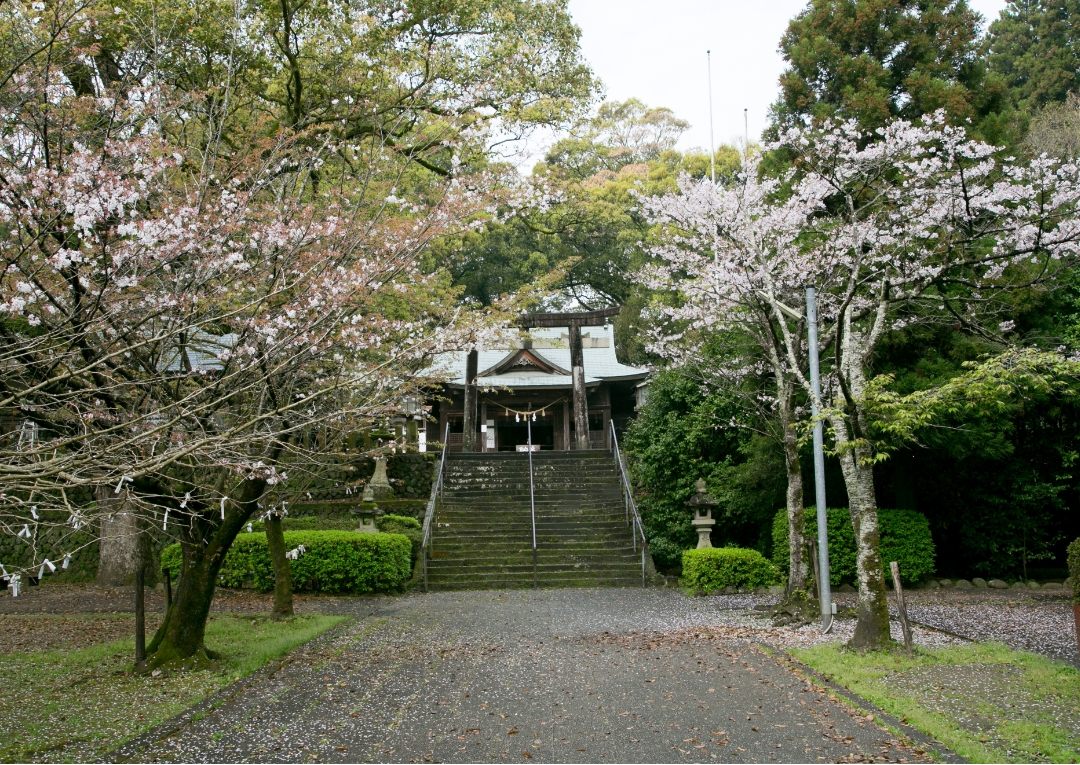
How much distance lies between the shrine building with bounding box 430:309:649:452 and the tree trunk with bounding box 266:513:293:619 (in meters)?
11.1

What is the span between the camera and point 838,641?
30.0 feet

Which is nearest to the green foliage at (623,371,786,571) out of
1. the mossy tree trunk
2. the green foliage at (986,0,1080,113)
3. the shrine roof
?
the shrine roof

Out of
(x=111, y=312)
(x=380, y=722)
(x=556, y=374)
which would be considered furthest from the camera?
(x=556, y=374)

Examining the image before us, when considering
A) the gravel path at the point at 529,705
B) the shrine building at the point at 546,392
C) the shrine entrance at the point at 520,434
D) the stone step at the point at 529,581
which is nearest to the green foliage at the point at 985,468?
the stone step at the point at 529,581

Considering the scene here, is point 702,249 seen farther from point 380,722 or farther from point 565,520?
point 380,722

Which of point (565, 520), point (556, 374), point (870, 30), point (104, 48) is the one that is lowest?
point (565, 520)

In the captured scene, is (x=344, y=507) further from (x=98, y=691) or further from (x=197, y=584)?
(x=98, y=691)

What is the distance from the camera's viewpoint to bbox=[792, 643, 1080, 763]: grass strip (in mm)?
5160

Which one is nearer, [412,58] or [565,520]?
[412,58]

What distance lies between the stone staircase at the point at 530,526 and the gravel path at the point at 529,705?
5.09 m

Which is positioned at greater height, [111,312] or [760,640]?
[111,312]

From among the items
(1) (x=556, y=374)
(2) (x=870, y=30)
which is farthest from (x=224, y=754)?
(1) (x=556, y=374)

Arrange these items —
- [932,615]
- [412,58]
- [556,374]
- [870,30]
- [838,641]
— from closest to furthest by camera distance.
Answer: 1. [838,641]
2. [412,58]
3. [932,615]
4. [870,30]
5. [556,374]

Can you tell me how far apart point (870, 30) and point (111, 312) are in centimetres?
1604
